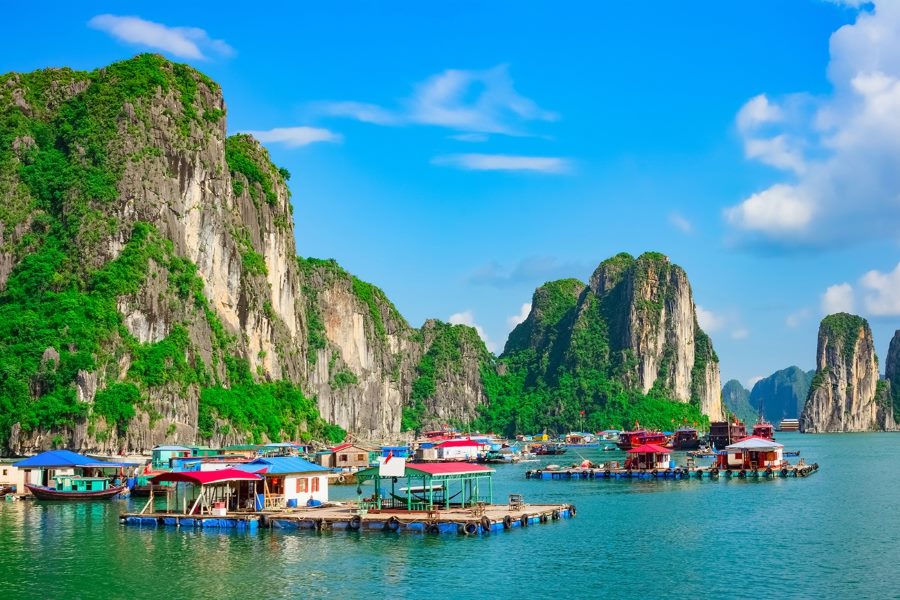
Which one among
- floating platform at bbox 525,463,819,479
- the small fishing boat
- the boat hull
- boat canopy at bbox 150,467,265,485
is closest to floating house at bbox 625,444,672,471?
floating platform at bbox 525,463,819,479

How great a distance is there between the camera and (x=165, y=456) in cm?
9500

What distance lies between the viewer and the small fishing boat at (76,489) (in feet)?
253

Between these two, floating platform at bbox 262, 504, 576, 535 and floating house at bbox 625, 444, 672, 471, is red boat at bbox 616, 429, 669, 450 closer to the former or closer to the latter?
floating house at bbox 625, 444, 672, 471

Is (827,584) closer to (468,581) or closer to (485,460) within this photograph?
(468,581)

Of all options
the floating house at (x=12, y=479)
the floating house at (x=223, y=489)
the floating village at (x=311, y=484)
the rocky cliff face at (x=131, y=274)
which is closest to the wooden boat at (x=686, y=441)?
the floating village at (x=311, y=484)

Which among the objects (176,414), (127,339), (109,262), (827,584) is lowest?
(827,584)

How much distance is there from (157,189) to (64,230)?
13.5 metres

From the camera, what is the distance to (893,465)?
12462cm

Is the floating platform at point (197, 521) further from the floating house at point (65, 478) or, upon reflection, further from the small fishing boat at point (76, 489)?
the floating house at point (65, 478)

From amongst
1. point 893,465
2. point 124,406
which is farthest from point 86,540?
point 893,465

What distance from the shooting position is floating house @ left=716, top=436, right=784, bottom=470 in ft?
330

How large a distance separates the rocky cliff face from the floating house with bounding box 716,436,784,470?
205 feet

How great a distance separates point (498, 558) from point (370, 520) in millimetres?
10671

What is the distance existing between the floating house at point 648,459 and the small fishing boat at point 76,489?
50.7 metres
